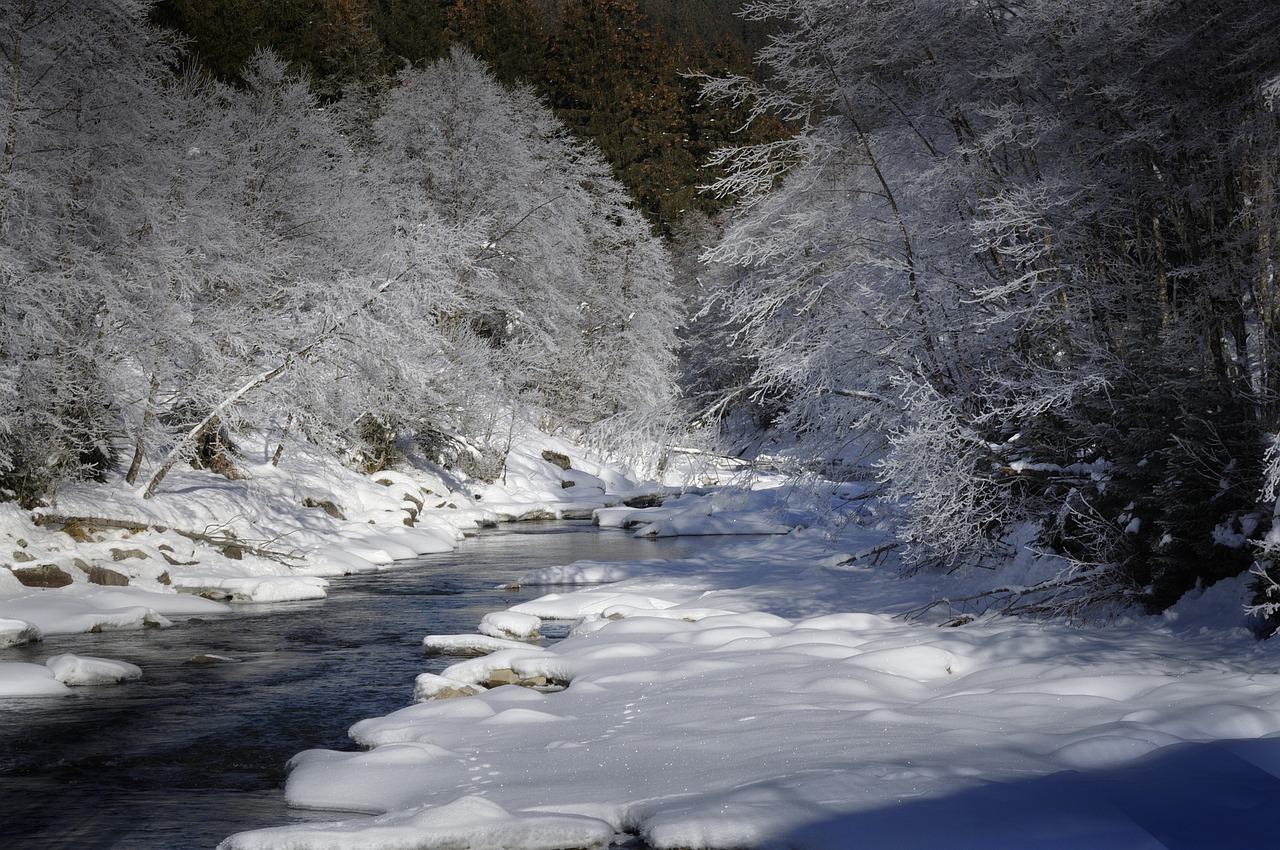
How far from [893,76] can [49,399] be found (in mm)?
10124

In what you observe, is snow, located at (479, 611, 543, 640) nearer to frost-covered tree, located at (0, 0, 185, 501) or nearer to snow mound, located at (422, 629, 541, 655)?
snow mound, located at (422, 629, 541, 655)

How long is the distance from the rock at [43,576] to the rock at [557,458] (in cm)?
1843

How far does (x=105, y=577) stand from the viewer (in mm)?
11984

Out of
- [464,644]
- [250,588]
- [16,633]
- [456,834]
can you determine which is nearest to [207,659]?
[16,633]

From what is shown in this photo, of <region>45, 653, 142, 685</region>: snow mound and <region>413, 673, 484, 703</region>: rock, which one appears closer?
<region>413, 673, 484, 703</region>: rock

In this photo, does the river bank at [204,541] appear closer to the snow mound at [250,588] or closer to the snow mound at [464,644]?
the snow mound at [250,588]

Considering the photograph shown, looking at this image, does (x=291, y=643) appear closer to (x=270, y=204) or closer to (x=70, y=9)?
(x=70, y=9)

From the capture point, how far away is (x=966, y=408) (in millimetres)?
9992

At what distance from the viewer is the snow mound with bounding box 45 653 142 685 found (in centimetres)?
839

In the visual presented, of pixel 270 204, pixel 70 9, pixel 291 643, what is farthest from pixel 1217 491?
pixel 270 204

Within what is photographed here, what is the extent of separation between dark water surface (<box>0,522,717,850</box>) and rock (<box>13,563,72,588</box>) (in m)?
1.63

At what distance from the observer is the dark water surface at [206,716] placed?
5590 mm

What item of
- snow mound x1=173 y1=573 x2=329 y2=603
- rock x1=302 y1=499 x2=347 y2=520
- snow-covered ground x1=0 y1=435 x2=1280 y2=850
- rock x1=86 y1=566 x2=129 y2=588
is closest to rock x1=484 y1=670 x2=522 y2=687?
snow-covered ground x1=0 y1=435 x2=1280 y2=850

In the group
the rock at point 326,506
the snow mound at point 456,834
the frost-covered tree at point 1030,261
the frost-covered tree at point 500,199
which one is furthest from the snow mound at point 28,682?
the frost-covered tree at point 500,199
